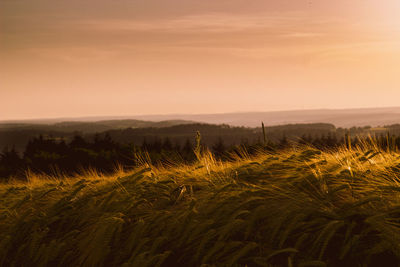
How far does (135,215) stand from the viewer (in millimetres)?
4156

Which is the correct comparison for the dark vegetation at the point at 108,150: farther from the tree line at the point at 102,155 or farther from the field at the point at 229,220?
the field at the point at 229,220

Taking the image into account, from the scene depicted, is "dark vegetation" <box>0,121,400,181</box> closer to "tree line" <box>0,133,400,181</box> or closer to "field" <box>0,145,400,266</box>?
"tree line" <box>0,133,400,181</box>

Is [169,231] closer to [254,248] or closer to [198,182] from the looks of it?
[254,248]

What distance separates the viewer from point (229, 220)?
3.41 meters

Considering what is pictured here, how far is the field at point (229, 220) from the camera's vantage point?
3.15 m

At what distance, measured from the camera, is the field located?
3.15 metres

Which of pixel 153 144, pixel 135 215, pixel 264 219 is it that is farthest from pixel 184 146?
pixel 264 219

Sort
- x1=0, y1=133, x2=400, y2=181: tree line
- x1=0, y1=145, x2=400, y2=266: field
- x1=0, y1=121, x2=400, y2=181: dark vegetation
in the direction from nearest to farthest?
x1=0, y1=145, x2=400, y2=266: field
x1=0, y1=121, x2=400, y2=181: dark vegetation
x1=0, y1=133, x2=400, y2=181: tree line

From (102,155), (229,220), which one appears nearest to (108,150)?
(102,155)

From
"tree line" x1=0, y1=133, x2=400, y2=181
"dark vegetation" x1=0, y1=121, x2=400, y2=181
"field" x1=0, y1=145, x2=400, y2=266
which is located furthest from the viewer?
"tree line" x1=0, y1=133, x2=400, y2=181

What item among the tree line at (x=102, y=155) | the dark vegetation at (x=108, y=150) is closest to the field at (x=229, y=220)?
the dark vegetation at (x=108, y=150)

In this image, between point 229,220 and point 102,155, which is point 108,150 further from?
point 229,220

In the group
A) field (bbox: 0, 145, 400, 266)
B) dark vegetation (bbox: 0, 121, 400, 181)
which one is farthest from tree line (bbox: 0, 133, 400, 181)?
field (bbox: 0, 145, 400, 266)

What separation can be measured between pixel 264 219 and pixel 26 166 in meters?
7.03
